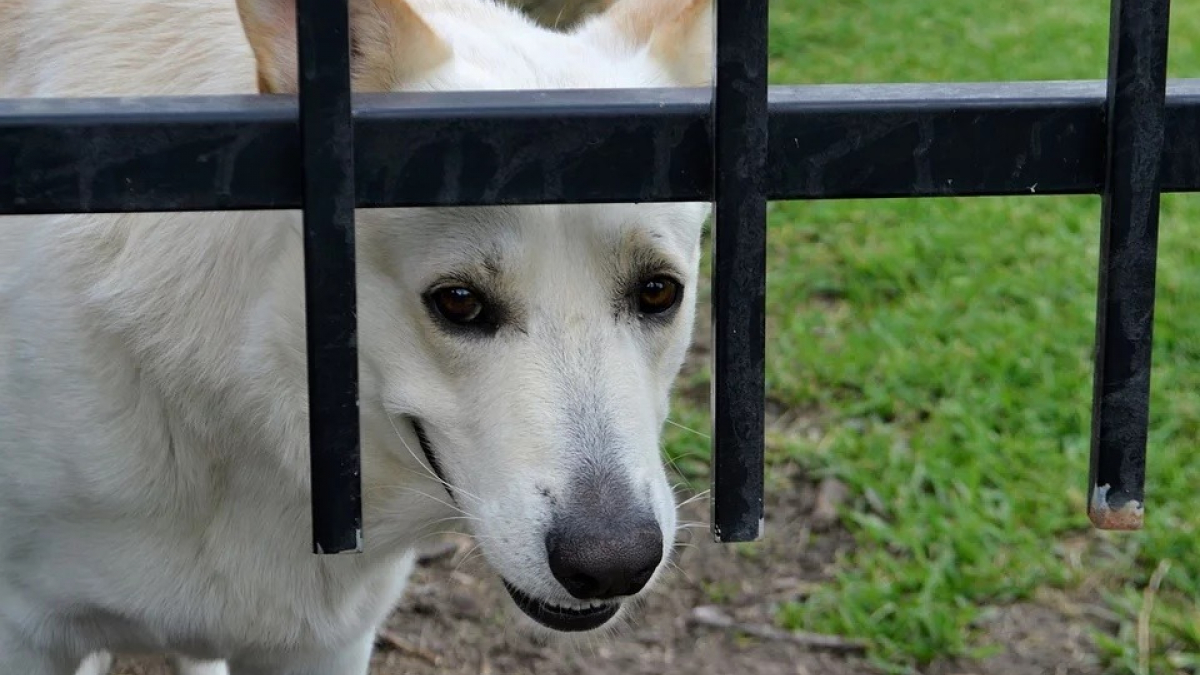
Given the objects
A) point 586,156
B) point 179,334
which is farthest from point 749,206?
point 179,334

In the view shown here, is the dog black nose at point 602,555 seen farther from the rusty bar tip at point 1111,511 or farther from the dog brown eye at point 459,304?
the rusty bar tip at point 1111,511

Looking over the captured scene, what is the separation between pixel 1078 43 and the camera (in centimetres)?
813

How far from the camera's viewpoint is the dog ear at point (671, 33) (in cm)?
265

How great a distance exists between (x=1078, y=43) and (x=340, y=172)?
707 cm

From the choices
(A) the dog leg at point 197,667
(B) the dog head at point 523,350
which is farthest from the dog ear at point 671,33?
(A) the dog leg at point 197,667

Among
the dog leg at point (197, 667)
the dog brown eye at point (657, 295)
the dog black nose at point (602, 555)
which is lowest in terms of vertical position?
the dog leg at point (197, 667)

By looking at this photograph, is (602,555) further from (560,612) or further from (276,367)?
(276,367)

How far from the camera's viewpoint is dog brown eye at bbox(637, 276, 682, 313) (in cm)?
247

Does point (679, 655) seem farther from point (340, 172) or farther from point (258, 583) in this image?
point (340, 172)

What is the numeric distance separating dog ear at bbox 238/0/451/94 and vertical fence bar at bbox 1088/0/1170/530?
99 centimetres

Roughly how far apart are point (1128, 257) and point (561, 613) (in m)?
0.98

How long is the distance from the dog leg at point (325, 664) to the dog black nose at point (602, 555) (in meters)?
0.98

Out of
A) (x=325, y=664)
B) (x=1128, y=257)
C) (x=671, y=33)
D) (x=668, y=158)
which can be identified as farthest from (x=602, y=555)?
(x=325, y=664)

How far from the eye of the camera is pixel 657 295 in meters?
2.50
